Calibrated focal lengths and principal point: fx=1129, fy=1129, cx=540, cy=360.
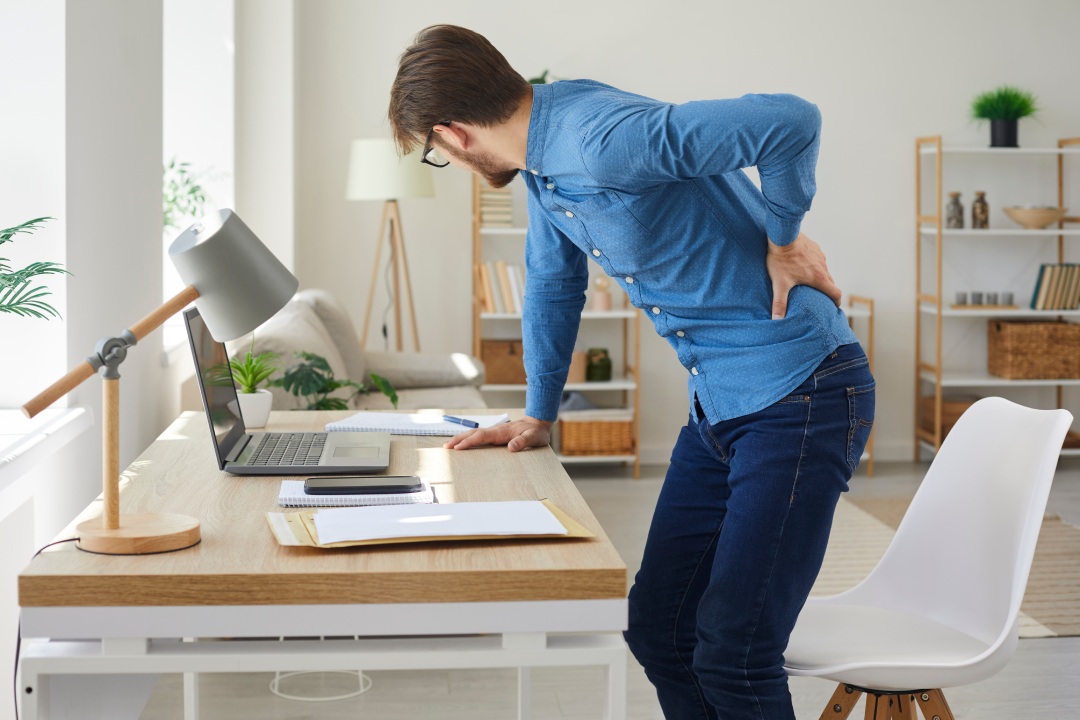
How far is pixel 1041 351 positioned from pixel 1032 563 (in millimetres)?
2450

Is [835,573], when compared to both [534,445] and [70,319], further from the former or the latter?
[70,319]

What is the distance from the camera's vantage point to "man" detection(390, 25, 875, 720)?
1.41 metres

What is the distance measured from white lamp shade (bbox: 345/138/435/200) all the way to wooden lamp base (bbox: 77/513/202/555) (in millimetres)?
3723

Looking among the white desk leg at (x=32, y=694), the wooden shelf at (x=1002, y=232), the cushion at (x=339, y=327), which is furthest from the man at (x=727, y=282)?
the wooden shelf at (x=1002, y=232)

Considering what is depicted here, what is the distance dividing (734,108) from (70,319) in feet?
4.30

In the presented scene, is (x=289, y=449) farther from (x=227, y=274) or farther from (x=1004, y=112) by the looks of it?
(x=1004, y=112)

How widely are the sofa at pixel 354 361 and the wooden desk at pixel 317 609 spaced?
2103 mm

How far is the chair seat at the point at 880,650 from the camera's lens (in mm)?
1570

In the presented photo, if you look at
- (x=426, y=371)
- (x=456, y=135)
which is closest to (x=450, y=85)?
(x=456, y=135)

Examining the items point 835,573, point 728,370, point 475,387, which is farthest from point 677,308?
point 475,387

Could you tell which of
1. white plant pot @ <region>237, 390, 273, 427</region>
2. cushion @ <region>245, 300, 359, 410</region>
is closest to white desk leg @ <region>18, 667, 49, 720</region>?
white plant pot @ <region>237, 390, 273, 427</region>

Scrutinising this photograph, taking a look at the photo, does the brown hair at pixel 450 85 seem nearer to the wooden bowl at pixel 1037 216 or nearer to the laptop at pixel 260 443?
the laptop at pixel 260 443

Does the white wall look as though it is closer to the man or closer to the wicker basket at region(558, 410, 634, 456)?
the wicker basket at region(558, 410, 634, 456)

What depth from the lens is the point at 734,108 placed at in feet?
4.36
